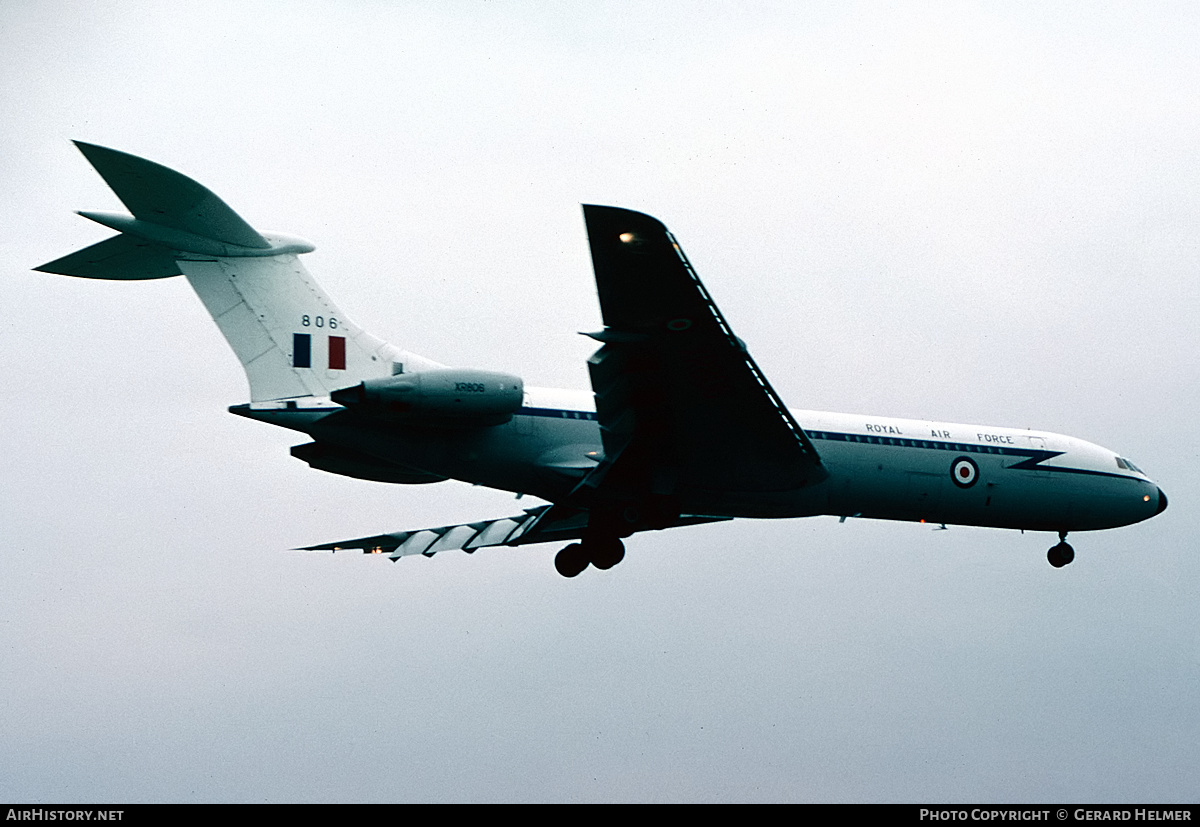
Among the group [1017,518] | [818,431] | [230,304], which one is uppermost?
[230,304]

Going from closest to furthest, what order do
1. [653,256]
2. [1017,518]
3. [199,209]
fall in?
[653,256] → [199,209] → [1017,518]

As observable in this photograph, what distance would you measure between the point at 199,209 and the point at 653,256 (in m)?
7.47

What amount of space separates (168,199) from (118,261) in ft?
4.43

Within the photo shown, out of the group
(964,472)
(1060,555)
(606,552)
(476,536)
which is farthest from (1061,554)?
(476,536)

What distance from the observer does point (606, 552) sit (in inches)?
937

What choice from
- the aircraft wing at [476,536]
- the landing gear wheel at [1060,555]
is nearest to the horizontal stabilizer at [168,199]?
the aircraft wing at [476,536]

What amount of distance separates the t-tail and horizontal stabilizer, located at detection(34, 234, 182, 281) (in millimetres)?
15

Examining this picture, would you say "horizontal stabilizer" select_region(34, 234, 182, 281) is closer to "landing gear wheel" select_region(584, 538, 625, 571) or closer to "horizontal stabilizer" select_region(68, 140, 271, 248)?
"horizontal stabilizer" select_region(68, 140, 271, 248)

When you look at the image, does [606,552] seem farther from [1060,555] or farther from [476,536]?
[1060,555]

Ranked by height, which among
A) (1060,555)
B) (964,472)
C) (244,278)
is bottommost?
(1060,555)
